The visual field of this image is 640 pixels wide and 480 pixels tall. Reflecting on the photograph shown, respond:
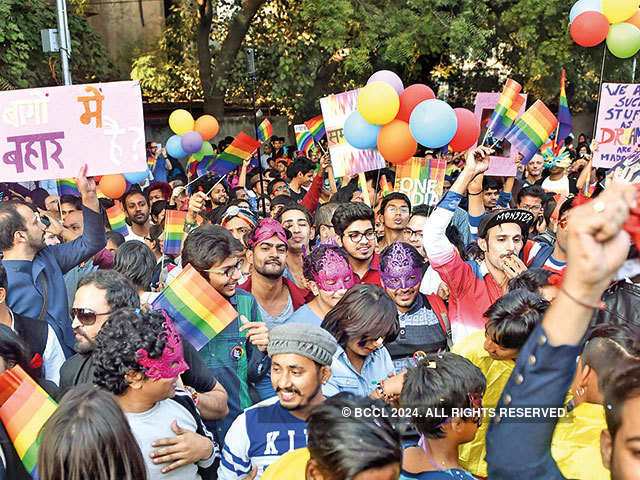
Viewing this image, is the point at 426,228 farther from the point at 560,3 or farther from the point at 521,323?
the point at 560,3

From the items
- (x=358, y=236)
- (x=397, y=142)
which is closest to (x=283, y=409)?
(x=358, y=236)

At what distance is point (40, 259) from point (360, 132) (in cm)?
296

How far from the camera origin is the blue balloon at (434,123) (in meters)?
5.12

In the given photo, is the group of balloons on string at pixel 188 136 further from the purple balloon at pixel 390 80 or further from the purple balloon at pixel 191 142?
the purple balloon at pixel 390 80

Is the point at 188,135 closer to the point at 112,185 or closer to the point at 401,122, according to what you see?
the point at 112,185

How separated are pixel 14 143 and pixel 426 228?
288 centimetres

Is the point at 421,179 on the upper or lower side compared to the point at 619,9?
lower

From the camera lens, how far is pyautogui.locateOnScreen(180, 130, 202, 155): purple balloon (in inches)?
316

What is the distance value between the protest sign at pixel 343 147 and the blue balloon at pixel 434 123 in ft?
2.79

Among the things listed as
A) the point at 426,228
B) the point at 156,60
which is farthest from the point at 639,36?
the point at 156,60

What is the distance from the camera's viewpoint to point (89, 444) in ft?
6.03

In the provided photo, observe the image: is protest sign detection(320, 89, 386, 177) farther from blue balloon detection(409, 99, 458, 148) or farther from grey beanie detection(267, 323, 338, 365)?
grey beanie detection(267, 323, 338, 365)

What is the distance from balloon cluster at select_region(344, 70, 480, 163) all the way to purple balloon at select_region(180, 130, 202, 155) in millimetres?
2767

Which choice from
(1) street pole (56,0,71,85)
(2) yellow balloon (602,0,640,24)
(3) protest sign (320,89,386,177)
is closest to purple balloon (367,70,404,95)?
(3) protest sign (320,89,386,177)
